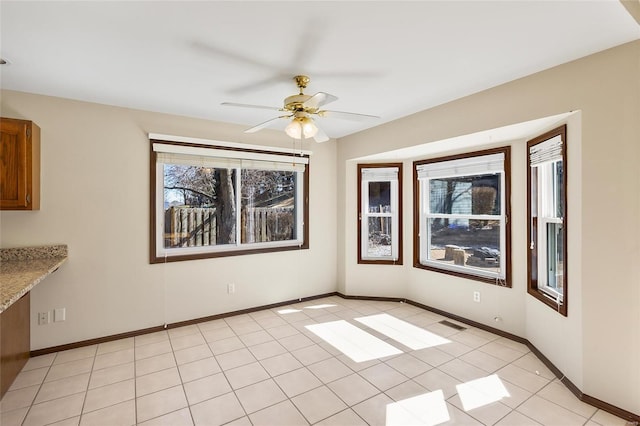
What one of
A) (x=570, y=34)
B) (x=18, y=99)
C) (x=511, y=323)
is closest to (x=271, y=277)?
(x=511, y=323)

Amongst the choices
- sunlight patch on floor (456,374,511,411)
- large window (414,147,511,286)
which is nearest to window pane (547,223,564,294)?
large window (414,147,511,286)

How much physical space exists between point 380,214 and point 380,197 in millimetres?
258

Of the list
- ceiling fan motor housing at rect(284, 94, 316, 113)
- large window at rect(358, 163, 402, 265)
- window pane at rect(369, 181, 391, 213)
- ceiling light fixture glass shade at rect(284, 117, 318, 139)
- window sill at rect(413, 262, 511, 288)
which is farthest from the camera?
window pane at rect(369, 181, 391, 213)

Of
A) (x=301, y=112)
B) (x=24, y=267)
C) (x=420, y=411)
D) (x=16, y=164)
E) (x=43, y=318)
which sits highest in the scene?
(x=301, y=112)

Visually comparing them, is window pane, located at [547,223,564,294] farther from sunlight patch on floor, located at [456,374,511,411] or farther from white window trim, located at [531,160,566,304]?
sunlight patch on floor, located at [456,374,511,411]

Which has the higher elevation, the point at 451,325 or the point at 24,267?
the point at 24,267

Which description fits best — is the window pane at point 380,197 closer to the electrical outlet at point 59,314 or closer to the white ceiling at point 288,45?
the white ceiling at point 288,45

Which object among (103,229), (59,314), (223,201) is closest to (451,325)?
(223,201)

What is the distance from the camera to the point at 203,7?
66.2 inches

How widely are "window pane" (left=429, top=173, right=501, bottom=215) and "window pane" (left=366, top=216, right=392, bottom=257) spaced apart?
0.70 metres

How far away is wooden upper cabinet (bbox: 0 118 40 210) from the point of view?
2545 millimetres

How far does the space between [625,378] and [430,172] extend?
2.67m

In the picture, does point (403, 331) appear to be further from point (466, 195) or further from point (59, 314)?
point (59, 314)

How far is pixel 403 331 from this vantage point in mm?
3449
